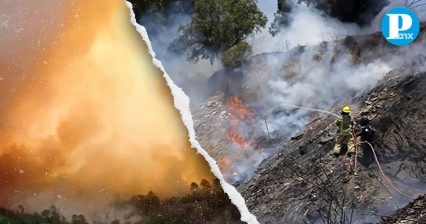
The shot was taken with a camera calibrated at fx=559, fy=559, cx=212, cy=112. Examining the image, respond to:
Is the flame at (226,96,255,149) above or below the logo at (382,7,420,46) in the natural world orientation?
below

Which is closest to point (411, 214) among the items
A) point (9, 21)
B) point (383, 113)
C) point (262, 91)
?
point (383, 113)

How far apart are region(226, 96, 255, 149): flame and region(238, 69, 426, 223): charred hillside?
2.88 m

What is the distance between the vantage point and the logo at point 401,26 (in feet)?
72.6

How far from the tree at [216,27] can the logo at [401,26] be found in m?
7.24

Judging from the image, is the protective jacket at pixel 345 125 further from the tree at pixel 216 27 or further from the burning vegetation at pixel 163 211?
the tree at pixel 216 27

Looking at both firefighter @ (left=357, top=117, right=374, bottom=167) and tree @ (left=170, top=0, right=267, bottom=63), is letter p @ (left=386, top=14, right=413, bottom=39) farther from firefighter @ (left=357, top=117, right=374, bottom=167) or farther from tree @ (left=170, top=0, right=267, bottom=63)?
tree @ (left=170, top=0, right=267, bottom=63)

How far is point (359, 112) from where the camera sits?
20.0m

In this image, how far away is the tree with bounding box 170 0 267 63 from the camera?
28031mm

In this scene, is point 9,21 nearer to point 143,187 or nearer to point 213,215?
point 143,187

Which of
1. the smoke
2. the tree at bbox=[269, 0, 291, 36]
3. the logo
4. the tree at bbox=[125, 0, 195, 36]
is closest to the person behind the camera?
the logo

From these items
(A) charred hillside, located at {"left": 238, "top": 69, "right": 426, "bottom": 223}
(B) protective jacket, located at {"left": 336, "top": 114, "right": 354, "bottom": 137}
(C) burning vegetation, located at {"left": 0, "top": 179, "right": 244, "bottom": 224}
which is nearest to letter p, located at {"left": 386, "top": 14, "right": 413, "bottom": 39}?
(A) charred hillside, located at {"left": 238, "top": 69, "right": 426, "bottom": 223}

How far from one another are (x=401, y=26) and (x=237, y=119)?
319 inches

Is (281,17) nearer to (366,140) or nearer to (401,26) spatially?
(401,26)

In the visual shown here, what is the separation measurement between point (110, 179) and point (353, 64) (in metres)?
15.8
